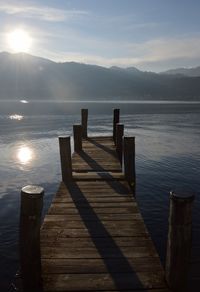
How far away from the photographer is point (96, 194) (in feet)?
36.0

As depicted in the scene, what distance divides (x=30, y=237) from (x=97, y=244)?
6.71 feet

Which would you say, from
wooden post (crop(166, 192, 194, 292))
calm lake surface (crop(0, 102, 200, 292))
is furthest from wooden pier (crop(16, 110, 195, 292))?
calm lake surface (crop(0, 102, 200, 292))

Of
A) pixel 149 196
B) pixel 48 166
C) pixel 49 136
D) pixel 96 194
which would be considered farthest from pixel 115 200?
pixel 49 136

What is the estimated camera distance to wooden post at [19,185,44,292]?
19.2 ft

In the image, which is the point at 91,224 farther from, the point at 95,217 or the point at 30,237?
the point at 30,237

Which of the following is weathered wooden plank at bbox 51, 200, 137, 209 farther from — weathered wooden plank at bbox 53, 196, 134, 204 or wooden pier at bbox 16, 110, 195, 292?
weathered wooden plank at bbox 53, 196, 134, 204

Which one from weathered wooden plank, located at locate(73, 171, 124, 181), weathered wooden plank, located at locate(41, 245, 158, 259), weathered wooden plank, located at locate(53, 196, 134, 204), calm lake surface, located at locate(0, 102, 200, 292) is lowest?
calm lake surface, located at locate(0, 102, 200, 292)

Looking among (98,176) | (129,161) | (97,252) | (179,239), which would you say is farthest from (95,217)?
(98,176)

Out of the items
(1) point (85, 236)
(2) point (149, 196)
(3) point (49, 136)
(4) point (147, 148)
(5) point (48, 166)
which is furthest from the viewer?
(3) point (49, 136)

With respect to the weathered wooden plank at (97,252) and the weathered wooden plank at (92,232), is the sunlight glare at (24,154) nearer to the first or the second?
the weathered wooden plank at (92,232)

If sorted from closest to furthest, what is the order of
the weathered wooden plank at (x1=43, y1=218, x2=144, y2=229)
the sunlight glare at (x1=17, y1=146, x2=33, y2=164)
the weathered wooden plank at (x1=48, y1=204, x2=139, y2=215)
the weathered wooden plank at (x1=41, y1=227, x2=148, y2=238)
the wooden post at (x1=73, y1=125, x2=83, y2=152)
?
the weathered wooden plank at (x1=41, y1=227, x2=148, y2=238) → the weathered wooden plank at (x1=43, y1=218, x2=144, y2=229) → the weathered wooden plank at (x1=48, y1=204, x2=139, y2=215) → the wooden post at (x1=73, y1=125, x2=83, y2=152) → the sunlight glare at (x1=17, y1=146, x2=33, y2=164)

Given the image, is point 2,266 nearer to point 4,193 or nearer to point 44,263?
point 44,263

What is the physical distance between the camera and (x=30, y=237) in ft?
19.4

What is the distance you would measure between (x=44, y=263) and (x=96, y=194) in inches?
172
